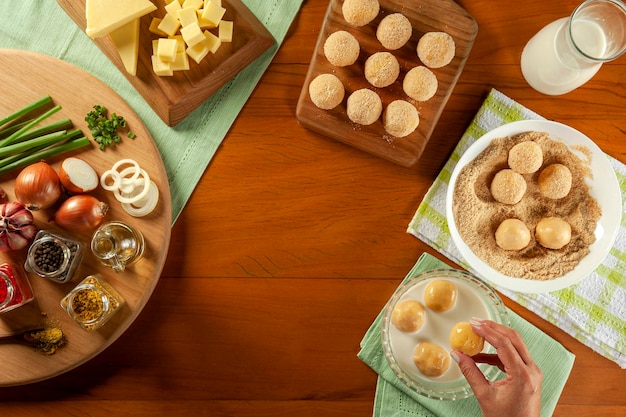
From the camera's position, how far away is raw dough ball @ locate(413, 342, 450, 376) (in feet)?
3.61

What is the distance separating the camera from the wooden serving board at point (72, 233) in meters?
1.15

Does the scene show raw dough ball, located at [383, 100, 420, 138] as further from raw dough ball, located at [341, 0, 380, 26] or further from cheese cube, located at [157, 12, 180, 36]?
cheese cube, located at [157, 12, 180, 36]

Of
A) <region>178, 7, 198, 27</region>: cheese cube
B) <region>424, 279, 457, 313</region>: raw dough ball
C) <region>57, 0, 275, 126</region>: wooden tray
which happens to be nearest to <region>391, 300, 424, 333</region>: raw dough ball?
<region>424, 279, 457, 313</region>: raw dough ball

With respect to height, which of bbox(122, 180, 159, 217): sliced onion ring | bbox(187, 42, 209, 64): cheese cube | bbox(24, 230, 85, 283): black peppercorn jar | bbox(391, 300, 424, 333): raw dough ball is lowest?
bbox(391, 300, 424, 333): raw dough ball

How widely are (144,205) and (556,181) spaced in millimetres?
910

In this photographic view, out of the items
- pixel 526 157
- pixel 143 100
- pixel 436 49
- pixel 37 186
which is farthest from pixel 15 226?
pixel 526 157

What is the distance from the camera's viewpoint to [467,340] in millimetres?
1062

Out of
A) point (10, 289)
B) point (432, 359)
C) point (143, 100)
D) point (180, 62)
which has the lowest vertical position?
point (432, 359)

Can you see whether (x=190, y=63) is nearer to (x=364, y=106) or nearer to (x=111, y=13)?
(x=111, y=13)

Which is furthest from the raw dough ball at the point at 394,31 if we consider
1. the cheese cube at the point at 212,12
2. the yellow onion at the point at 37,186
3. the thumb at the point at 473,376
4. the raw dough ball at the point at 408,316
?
the yellow onion at the point at 37,186

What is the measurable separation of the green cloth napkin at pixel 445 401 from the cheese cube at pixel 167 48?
2.35ft

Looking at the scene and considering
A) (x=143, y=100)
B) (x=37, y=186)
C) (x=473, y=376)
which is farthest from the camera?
(x=143, y=100)

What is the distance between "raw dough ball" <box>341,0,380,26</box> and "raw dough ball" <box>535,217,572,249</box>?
59cm

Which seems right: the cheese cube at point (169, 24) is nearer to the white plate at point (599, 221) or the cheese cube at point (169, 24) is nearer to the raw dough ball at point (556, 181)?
the white plate at point (599, 221)
